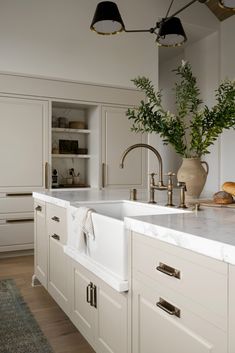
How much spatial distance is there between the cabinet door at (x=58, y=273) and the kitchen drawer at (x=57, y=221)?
51mm

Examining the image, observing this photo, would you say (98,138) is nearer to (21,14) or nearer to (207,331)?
(21,14)

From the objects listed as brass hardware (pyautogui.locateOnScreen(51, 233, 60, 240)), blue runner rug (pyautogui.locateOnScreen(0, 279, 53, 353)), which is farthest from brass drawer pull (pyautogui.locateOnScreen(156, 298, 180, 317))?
brass hardware (pyautogui.locateOnScreen(51, 233, 60, 240))

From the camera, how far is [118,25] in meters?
2.82

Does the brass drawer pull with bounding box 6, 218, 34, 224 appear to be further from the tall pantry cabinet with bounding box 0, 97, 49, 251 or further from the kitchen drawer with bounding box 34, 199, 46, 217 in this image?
the kitchen drawer with bounding box 34, 199, 46, 217

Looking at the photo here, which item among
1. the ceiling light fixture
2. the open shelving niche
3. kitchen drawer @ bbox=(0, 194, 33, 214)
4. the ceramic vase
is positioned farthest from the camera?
the open shelving niche

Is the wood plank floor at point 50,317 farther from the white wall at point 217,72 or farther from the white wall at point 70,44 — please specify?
the white wall at point 217,72

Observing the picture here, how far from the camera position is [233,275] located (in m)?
0.83

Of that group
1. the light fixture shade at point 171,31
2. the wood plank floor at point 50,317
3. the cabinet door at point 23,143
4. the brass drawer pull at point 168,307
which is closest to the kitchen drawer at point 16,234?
the cabinet door at point 23,143

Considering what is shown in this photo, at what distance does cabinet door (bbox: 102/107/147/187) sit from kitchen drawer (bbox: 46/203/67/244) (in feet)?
7.50

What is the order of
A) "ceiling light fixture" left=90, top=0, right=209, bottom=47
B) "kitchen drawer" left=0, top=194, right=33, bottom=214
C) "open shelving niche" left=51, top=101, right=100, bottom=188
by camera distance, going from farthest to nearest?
"open shelving niche" left=51, top=101, right=100, bottom=188, "kitchen drawer" left=0, top=194, right=33, bottom=214, "ceiling light fixture" left=90, top=0, right=209, bottom=47

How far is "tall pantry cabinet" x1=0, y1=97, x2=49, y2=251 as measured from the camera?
4.02m

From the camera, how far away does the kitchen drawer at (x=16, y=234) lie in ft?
13.2

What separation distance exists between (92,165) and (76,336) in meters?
2.99

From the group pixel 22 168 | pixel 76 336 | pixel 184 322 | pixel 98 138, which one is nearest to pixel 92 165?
pixel 98 138
